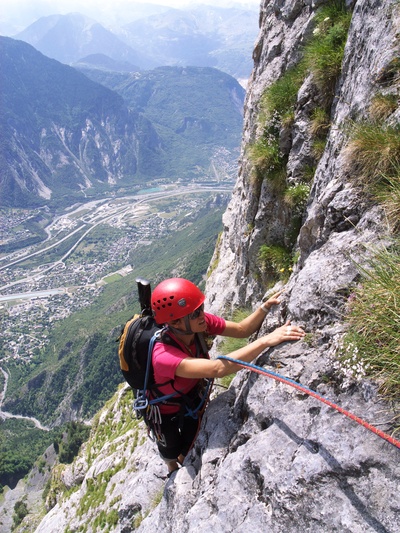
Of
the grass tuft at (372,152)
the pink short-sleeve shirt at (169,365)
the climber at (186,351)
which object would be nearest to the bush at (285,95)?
the grass tuft at (372,152)

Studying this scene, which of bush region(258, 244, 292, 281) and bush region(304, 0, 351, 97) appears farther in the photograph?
bush region(258, 244, 292, 281)

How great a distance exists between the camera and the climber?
16.2 feet

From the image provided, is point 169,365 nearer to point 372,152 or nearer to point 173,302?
point 173,302

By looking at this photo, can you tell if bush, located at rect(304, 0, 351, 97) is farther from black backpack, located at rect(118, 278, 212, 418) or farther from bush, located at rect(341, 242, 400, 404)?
black backpack, located at rect(118, 278, 212, 418)

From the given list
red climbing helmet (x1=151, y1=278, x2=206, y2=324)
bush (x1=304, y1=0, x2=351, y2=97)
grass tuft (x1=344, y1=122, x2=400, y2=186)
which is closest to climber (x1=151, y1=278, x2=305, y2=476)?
red climbing helmet (x1=151, y1=278, x2=206, y2=324)

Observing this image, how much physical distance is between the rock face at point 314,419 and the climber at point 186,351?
0.28 metres

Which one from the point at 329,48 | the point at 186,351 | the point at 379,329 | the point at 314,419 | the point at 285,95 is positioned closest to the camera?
the point at 379,329

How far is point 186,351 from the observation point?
5.41 meters

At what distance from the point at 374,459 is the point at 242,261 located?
8633mm

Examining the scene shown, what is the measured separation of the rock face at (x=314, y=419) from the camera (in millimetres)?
3357

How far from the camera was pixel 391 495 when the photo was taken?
10.1ft

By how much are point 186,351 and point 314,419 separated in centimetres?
208

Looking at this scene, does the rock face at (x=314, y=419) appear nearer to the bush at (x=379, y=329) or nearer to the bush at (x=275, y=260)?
the bush at (x=379, y=329)

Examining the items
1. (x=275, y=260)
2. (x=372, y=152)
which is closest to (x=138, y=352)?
(x=275, y=260)
